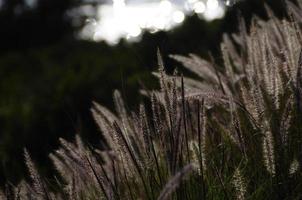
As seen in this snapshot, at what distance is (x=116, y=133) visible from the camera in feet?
8.00

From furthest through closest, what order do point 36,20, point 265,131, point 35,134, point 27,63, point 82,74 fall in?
point 36,20 → point 27,63 → point 82,74 → point 35,134 → point 265,131

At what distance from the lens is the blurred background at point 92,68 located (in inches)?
215

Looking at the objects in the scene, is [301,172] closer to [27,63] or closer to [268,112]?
[268,112]

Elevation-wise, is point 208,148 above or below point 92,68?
below

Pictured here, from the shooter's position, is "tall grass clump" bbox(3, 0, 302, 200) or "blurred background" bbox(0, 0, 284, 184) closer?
"tall grass clump" bbox(3, 0, 302, 200)

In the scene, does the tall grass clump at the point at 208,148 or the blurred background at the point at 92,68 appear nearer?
the tall grass clump at the point at 208,148

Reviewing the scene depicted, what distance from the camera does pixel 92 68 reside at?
8.43 m

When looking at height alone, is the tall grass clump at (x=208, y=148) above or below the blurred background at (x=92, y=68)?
below

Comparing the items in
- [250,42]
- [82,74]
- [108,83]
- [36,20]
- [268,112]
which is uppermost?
[36,20]

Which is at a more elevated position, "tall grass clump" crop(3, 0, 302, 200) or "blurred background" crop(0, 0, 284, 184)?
"blurred background" crop(0, 0, 284, 184)

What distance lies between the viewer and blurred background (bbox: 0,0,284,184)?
5.46 metres

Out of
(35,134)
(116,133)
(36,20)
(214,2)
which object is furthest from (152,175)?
(36,20)

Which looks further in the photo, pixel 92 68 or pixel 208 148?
pixel 92 68

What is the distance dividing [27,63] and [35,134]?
17.3ft
